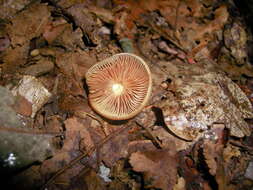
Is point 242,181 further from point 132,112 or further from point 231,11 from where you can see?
point 231,11

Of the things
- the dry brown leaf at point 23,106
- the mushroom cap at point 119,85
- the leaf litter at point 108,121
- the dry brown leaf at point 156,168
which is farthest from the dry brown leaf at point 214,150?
the dry brown leaf at point 23,106

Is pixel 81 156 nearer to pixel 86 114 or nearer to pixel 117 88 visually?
pixel 86 114

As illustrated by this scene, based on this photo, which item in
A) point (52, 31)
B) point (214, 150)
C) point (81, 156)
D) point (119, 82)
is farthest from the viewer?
point (52, 31)

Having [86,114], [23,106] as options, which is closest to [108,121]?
[86,114]

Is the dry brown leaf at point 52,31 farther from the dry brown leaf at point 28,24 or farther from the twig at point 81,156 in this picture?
the twig at point 81,156

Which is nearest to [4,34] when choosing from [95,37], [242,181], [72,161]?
Answer: [95,37]
